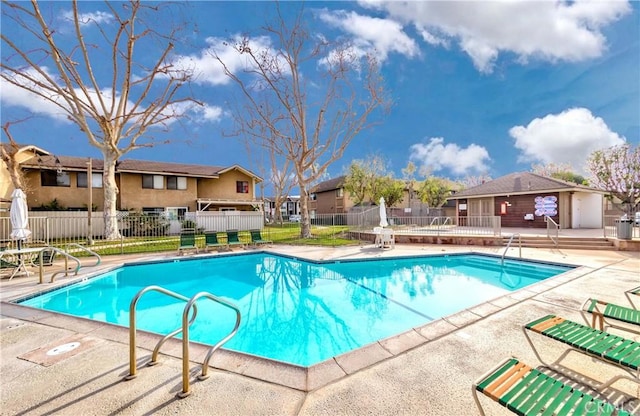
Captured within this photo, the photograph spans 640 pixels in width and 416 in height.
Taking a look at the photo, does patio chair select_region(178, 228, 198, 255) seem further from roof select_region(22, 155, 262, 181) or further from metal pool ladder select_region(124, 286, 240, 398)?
roof select_region(22, 155, 262, 181)

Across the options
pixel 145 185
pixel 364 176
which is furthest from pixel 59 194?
pixel 364 176

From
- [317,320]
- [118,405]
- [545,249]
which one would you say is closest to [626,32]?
[545,249]

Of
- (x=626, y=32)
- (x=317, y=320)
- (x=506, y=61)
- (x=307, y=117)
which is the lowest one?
(x=317, y=320)

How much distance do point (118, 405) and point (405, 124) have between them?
42.7m

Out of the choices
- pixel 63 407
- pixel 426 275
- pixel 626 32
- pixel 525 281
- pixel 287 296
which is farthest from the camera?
pixel 626 32

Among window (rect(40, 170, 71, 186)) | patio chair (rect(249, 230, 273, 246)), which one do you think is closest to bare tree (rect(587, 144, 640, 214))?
patio chair (rect(249, 230, 273, 246))

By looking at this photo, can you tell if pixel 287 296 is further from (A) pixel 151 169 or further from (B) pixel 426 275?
(A) pixel 151 169

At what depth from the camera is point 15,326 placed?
15.1 feet

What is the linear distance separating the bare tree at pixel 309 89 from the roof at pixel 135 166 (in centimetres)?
985

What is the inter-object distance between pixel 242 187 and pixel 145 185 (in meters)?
9.22

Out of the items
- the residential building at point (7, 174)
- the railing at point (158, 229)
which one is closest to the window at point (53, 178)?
the residential building at point (7, 174)

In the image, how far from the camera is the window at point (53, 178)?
70.3ft

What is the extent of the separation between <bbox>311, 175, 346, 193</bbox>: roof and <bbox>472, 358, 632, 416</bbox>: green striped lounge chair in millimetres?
35071

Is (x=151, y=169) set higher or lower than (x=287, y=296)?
higher
